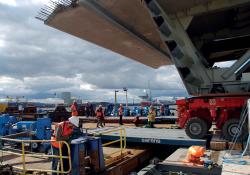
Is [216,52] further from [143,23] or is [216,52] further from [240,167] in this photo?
[240,167]

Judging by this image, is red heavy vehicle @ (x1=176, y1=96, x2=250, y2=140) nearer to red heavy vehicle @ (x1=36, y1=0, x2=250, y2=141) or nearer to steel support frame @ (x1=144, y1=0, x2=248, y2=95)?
red heavy vehicle @ (x1=36, y1=0, x2=250, y2=141)

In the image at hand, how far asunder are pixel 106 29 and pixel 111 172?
870 cm

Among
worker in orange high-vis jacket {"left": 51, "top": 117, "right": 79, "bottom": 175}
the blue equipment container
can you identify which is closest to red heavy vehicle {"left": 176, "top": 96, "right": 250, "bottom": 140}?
worker in orange high-vis jacket {"left": 51, "top": 117, "right": 79, "bottom": 175}

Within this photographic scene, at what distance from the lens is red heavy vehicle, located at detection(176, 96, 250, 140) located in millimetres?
9383

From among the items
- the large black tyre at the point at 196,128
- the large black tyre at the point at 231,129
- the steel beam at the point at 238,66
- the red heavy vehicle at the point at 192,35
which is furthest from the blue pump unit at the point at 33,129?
the steel beam at the point at 238,66

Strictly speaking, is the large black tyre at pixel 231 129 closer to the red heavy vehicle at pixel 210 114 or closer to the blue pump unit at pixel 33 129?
the red heavy vehicle at pixel 210 114

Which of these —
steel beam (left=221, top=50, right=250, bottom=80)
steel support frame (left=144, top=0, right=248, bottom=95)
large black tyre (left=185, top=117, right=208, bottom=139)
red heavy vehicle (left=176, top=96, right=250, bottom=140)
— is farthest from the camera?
steel support frame (left=144, top=0, right=248, bottom=95)

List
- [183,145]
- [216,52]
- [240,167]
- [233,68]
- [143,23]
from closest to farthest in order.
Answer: [240,167] → [183,145] → [233,68] → [143,23] → [216,52]

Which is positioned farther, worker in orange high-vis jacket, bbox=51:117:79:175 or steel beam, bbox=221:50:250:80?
steel beam, bbox=221:50:250:80

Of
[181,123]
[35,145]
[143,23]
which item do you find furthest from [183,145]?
[143,23]

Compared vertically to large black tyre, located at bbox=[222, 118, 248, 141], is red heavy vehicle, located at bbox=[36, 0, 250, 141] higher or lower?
higher

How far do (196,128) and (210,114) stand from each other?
735mm

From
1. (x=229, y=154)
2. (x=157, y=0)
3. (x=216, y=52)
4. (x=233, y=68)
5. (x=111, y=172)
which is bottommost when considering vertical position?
(x=111, y=172)

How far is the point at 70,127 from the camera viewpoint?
25.8 feet
